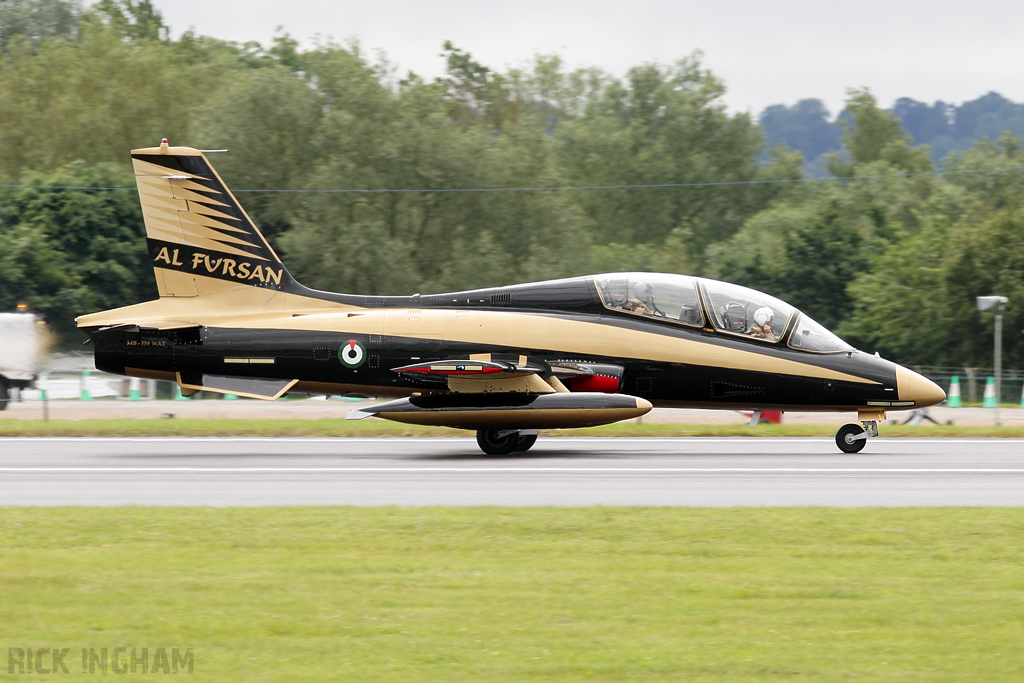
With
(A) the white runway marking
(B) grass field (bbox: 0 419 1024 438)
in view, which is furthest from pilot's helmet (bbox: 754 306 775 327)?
(B) grass field (bbox: 0 419 1024 438)

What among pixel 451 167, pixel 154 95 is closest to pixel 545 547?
pixel 451 167

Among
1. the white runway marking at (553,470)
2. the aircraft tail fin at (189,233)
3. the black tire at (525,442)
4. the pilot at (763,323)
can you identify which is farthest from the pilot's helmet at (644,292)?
the aircraft tail fin at (189,233)

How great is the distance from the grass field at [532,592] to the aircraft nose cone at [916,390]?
5760 millimetres

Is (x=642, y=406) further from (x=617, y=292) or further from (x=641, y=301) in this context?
(x=617, y=292)

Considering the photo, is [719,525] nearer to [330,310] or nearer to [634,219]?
[330,310]

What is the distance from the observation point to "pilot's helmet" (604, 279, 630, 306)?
17.7 m

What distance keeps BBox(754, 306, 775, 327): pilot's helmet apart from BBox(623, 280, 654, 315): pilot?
1591 mm

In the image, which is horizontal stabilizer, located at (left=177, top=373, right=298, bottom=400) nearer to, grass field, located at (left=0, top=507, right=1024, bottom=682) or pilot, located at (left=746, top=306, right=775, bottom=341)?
grass field, located at (left=0, top=507, right=1024, bottom=682)

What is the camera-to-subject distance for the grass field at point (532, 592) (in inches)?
263

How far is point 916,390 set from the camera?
1725 cm

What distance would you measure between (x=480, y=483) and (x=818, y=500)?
4.07 m

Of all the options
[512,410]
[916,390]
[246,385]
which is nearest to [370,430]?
[246,385]

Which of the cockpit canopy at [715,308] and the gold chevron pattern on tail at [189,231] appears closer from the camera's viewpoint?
the cockpit canopy at [715,308]

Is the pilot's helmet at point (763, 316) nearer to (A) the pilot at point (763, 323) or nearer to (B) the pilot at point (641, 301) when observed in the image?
(A) the pilot at point (763, 323)
